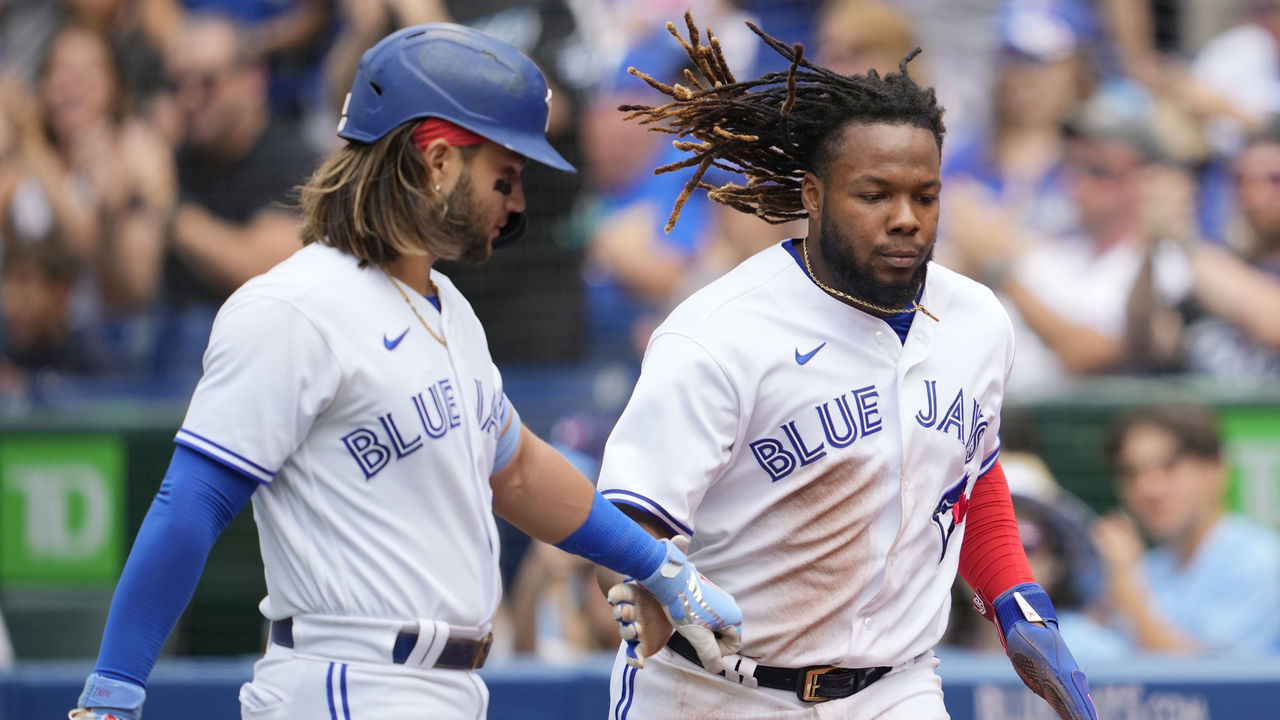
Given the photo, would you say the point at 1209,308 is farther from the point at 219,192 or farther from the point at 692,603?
the point at 219,192

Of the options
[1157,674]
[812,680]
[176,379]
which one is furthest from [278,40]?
[812,680]

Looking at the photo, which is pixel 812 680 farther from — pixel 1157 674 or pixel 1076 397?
pixel 1076 397

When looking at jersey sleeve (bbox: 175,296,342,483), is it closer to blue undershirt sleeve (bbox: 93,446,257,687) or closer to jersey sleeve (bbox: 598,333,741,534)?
blue undershirt sleeve (bbox: 93,446,257,687)

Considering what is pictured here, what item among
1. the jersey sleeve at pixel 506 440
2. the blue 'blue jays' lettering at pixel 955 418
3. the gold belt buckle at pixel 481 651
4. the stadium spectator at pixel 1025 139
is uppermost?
the stadium spectator at pixel 1025 139

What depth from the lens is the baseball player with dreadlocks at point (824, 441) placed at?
2789mm

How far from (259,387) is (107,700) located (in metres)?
0.55

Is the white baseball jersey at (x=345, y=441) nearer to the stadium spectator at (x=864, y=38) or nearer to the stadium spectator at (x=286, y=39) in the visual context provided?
the stadium spectator at (x=864, y=38)

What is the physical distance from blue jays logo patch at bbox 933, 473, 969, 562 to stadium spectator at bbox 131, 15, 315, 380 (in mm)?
5111

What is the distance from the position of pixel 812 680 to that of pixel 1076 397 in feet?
10.6

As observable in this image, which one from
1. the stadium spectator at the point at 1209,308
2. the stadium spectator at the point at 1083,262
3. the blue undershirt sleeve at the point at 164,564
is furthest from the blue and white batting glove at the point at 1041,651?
the stadium spectator at the point at 1209,308

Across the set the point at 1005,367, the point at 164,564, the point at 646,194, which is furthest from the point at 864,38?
the point at 164,564

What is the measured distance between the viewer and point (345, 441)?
261 centimetres

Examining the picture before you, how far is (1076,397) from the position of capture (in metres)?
5.76

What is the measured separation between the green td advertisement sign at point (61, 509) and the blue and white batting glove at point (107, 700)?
4427 millimetres
